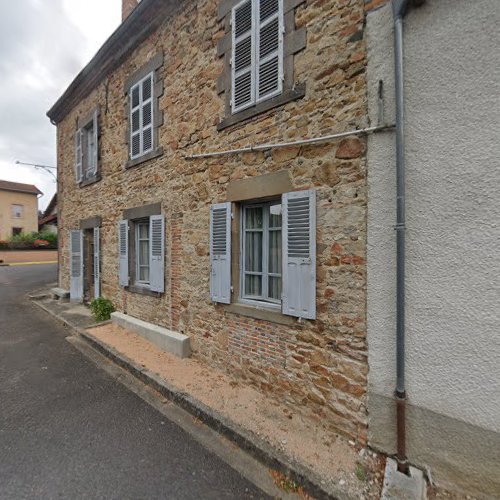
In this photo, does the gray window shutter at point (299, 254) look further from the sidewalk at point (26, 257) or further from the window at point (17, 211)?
the window at point (17, 211)

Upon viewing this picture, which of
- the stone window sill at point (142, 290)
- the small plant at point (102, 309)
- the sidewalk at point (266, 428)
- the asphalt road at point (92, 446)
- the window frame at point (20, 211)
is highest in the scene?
the window frame at point (20, 211)

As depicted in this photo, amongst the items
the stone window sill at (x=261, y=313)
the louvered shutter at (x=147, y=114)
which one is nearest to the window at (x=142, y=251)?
the louvered shutter at (x=147, y=114)

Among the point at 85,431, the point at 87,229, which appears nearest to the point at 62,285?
the point at 87,229

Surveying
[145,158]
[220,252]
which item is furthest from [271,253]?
[145,158]

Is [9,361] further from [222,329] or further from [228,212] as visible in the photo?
[228,212]

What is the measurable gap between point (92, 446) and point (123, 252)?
4.12 meters

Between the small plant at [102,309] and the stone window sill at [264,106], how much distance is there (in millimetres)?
5108

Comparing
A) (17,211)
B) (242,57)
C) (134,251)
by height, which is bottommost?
(134,251)

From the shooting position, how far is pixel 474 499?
2139 millimetres

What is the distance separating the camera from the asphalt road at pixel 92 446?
7.45ft

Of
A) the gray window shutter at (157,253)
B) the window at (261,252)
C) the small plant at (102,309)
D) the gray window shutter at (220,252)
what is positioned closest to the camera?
the window at (261,252)

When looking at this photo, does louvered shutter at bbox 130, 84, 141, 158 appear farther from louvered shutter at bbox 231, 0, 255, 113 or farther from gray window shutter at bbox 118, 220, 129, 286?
louvered shutter at bbox 231, 0, 255, 113

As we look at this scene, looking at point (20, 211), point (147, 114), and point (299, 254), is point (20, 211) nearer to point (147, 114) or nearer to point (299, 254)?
point (147, 114)

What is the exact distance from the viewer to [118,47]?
6.21 metres
